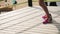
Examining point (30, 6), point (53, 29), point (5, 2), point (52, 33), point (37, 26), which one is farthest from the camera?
point (5, 2)

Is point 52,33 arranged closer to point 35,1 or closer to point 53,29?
point 53,29

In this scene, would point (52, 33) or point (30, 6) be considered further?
point (30, 6)

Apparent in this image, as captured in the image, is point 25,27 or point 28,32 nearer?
point 28,32

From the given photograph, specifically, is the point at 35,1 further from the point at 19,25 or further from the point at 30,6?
the point at 19,25

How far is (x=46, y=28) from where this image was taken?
233cm

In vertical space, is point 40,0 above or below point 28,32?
above

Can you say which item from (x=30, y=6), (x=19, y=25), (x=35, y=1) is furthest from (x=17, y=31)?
(x=35, y=1)

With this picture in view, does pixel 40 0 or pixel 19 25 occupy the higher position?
pixel 40 0

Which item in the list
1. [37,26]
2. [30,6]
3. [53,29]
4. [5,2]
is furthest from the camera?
[5,2]

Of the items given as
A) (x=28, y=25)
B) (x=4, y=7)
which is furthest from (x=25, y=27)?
(x=4, y=7)

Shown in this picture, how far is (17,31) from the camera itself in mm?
2221

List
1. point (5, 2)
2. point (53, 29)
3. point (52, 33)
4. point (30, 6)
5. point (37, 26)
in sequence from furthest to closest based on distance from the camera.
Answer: point (5, 2), point (30, 6), point (37, 26), point (53, 29), point (52, 33)

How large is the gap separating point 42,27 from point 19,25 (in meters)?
0.36

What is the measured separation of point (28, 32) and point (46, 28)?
28 centimetres
